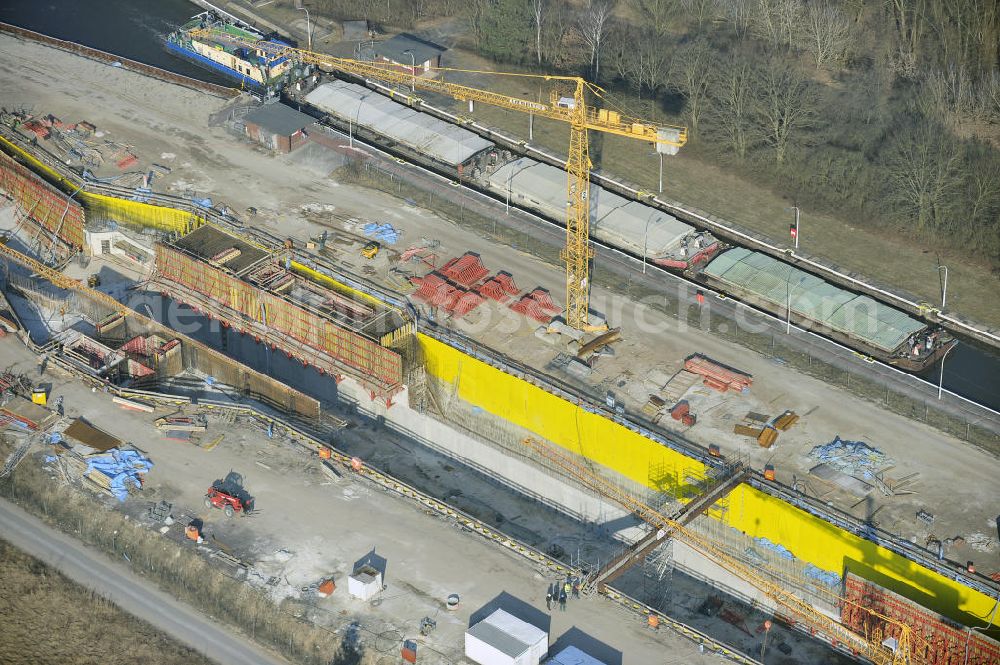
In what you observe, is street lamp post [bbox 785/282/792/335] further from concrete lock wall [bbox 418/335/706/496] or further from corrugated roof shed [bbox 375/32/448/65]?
corrugated roof shed [bbox 375/32/448/65]

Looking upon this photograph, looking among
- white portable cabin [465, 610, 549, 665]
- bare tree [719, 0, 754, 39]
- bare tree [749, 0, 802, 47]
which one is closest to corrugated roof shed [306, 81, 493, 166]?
bare tree [719, 0, 754, 39]

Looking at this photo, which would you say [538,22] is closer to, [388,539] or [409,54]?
[409,54]

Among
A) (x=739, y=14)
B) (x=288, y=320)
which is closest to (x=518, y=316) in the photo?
(x=288, y=320)

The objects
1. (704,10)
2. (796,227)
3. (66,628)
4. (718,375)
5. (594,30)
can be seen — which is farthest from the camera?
(704,10)

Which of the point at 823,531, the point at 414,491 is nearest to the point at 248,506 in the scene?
the point at 414,491

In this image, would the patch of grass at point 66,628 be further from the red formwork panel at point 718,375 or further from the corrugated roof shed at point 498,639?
the red formwork panel at point 718,375

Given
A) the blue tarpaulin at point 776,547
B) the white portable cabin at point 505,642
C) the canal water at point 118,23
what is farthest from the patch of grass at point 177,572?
the canal water at point 118,23
